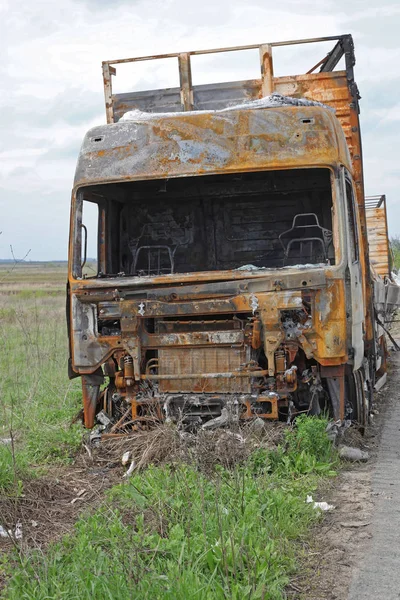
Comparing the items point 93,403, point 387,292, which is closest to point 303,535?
point 93,403

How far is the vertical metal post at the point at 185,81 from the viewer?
8.94 m

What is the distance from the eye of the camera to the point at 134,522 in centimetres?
498

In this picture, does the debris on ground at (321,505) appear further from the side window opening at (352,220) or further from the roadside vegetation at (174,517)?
the side window opening at (352,220)

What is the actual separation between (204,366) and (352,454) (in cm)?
143

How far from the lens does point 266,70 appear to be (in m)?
8.85

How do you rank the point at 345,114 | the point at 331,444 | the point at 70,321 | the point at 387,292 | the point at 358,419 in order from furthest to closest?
the point at 387,292, the point at 345,114, the point at 358,419, the point at 70,321, the point at 331,444

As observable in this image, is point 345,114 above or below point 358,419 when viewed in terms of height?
above

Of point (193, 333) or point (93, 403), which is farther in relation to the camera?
point (93, 403)

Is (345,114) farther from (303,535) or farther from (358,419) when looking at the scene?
(303,535)

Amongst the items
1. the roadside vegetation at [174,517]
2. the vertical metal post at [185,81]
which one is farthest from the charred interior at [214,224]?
the roadside vegetation at [174,517]

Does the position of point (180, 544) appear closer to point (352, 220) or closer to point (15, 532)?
point (15, 532)

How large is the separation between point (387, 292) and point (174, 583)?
8353mm

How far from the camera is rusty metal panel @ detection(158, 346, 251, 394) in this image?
692 centimetres

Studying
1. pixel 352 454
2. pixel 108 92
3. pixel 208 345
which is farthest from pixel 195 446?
pixel 108 92
